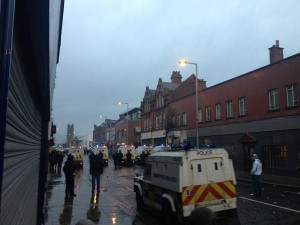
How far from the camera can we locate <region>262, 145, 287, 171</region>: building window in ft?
89.6

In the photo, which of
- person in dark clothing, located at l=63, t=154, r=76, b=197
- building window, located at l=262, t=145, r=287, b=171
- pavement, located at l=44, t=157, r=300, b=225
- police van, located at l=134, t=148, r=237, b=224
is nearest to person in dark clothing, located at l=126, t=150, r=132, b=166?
building window, located at l=262, t=145, r=287, b=171

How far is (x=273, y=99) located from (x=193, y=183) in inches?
859

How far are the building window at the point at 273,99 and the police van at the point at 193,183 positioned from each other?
20.3 metres

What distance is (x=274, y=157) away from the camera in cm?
2841

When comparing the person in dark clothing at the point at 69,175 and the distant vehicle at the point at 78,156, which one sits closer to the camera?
the person in dark clothing at the point at 69,175

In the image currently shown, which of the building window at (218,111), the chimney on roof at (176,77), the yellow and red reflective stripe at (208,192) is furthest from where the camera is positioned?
the chimney on roof at (176,77)

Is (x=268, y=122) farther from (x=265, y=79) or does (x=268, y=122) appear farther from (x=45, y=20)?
(x=45, y=20)

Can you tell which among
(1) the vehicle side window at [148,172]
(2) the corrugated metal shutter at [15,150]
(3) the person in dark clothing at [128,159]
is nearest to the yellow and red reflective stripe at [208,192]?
(1) the vehicle side window at [148,172]

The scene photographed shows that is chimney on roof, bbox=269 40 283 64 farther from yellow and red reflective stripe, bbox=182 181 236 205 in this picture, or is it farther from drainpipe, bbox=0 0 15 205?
drainpipe, bbox=0 0 15 205

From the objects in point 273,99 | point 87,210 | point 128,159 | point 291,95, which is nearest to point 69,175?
point 87,210

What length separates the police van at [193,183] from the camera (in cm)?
947

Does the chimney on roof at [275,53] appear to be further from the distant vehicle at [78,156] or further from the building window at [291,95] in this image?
the distant vehicle at [78,156]

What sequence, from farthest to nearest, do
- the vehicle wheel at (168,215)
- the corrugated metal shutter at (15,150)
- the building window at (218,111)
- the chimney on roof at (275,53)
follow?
the building window at (218,111)
the chimney on roof at (275,53)
the vehicle wheel at (168,215)
the corrugated metal shutter at (15,150)

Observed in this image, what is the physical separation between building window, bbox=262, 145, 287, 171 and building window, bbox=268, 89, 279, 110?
3.11m
